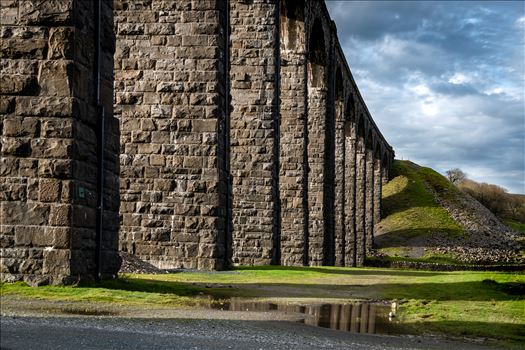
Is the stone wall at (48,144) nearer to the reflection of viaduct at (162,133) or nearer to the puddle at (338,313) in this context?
the reflection of viaduct at (162,133)

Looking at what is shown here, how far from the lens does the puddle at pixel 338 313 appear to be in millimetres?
7750

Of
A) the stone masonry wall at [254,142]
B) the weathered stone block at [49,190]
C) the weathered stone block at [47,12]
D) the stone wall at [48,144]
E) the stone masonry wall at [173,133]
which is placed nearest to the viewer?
the stone wall at [48,144]

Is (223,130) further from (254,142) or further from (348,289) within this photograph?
(348,289)

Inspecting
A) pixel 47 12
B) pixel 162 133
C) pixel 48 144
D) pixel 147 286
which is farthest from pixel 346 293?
pixel 47 12

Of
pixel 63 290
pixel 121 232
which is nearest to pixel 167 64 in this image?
pixel 121 232

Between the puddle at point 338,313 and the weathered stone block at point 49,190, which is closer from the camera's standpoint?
the puddle at point 338,313

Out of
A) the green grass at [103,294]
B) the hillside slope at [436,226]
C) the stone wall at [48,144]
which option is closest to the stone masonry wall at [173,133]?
the green grass at [103,294]

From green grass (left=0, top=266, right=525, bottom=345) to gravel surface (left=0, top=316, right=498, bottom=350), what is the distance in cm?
116

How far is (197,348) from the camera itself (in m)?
5.65

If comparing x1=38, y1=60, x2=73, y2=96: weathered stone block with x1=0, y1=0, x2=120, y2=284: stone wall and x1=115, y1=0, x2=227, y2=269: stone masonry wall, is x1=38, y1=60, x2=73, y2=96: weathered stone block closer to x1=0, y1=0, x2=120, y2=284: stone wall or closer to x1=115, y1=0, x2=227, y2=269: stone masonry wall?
x1=0, y1=0, x2=120, y2=284: stone wall

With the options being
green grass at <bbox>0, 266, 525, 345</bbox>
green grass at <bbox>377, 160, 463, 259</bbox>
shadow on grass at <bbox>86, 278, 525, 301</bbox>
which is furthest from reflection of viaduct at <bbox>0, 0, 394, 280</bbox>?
green grass at <bbox>377, 160, 463, 259</bbox>

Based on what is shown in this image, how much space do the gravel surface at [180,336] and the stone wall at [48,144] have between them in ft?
7.53

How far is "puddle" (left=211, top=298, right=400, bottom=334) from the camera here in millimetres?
7750

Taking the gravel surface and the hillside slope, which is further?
the hillside slope
